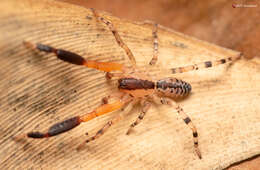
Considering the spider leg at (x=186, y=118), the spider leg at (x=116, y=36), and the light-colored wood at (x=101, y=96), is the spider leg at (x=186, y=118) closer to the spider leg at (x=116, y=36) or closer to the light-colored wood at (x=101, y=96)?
the light-colored wood at (x=101, y=96)

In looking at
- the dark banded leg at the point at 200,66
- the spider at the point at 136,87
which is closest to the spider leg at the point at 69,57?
the spider at the point at 136,87

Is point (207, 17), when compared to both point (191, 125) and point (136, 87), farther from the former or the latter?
point (191, 125)

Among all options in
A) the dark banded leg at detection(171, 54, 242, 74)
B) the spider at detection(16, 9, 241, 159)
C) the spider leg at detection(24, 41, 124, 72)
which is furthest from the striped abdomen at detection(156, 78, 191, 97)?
the spider leg at detection(24, 41, 124, 72)

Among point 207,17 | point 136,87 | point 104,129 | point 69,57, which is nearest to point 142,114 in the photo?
point 136,87

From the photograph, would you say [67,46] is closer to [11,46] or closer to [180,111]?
[11,46]

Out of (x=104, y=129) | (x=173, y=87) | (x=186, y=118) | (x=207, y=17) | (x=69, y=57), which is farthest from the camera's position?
(x=207, y=17)

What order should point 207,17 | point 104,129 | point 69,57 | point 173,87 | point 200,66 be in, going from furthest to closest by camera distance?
1. point 207,17
2. point 200,66
3. point 173,87
4. point 104,129
5. point 69,57

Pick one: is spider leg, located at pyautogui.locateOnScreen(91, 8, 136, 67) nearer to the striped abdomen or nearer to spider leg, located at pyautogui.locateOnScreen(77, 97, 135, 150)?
the striped abdomen
